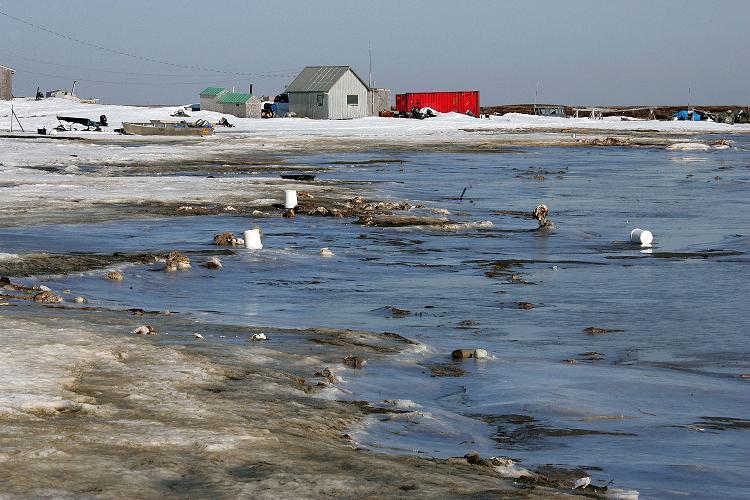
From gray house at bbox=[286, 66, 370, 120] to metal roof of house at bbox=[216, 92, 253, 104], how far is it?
5270 millimetres

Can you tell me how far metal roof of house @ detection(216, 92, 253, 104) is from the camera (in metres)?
98.9

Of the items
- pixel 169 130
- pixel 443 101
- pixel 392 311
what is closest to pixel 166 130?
pixel 169 130

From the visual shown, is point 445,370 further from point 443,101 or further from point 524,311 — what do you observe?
point 443,101

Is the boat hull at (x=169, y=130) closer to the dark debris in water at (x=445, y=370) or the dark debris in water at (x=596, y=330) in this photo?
the dark debris in water at (x=596, y=330)

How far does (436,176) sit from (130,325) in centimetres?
2489

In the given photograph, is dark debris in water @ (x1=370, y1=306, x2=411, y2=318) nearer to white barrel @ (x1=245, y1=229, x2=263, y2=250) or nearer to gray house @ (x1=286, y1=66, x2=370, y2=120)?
white barrel @ (x1=245, y1=229, x2=263, y2=250)

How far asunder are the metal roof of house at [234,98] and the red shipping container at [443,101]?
64.2ft

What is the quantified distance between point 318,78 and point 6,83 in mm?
28517

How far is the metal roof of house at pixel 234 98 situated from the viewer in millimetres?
98875

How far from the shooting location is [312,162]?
40531 mm

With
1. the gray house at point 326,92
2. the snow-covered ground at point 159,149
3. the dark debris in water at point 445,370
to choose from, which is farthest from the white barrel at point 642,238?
the gray house at point 326,92

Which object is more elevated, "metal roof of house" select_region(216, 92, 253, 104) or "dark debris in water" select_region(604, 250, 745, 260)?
"metal roof of house" select_region(216, 92, 253, 104)

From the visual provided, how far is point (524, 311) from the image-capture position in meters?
11.8

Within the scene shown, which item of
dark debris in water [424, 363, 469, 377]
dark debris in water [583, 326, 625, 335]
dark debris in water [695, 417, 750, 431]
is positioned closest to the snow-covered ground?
dark debris in water [583, 326, 625, 335]
